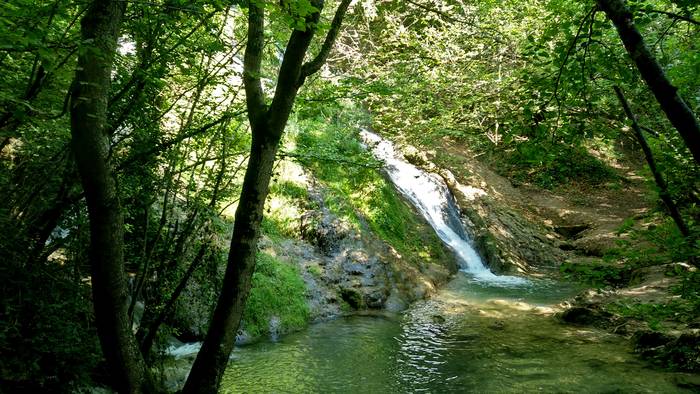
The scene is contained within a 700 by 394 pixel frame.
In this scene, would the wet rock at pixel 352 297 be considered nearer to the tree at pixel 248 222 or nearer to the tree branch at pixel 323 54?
the tree at pixel 248 222

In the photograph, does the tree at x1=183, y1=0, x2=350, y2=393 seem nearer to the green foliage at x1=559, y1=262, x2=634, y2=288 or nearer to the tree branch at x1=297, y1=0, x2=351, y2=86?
the tree branch at x1=297, y1=0, x2=351, y2=86

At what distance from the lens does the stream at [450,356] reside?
19.0ft

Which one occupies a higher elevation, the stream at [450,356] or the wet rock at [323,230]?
the wet rock at [323,230]

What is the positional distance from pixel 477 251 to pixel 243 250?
1078 cm

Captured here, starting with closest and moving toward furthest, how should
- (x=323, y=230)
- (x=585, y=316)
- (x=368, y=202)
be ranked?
(x=585, y=316) < (x=323, y=230) < (x=368, y=202)

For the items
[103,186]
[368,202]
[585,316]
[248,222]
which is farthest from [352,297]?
[103,186]

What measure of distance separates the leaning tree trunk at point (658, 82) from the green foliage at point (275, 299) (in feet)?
21.3

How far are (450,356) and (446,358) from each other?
104 millimetres

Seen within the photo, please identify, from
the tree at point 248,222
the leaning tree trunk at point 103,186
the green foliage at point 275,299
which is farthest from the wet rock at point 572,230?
Result: the leaning tree trunk at point 103,186

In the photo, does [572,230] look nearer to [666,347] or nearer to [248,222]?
[666,347]

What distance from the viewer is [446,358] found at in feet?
22.2

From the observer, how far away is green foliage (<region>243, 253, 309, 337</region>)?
24.8 feet

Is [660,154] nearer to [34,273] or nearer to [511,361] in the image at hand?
[511,361]

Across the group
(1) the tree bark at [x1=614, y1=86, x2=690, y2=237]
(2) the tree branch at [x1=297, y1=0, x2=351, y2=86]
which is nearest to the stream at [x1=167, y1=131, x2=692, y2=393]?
(1) the tree bark at [x1=614, y1=86, x2=690, y2=237]
